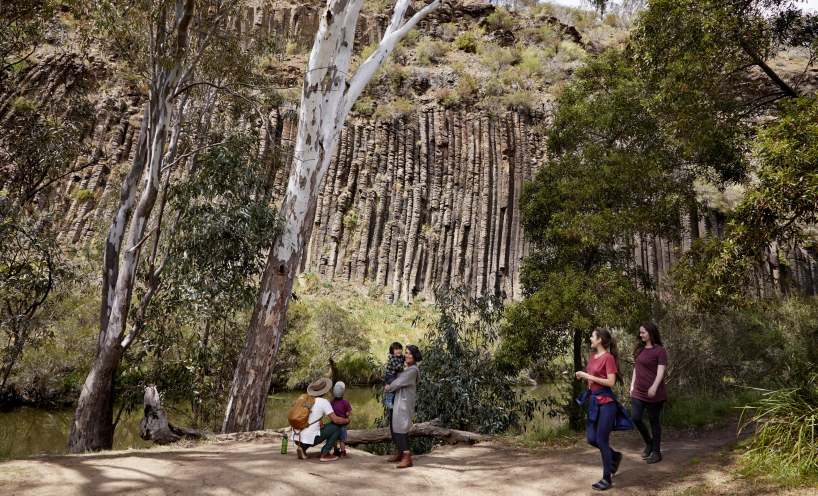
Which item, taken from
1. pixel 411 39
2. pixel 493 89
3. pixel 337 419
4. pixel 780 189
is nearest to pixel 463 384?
pixel 337 419

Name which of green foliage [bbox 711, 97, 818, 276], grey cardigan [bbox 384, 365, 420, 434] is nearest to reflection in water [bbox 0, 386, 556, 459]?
green foliage [bbox 711, 97, 818, 276]

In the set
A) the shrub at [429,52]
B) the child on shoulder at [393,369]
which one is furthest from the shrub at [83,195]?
the child on shoulder at [393,369]

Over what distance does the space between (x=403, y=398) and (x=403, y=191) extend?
25025 millimetres

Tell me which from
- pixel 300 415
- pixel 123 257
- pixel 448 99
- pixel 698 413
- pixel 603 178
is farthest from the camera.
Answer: pixel 448 99

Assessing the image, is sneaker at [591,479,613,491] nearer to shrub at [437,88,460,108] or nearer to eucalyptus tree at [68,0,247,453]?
eucalyptus tree at [68,0,247,453]

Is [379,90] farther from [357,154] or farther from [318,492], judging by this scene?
[318,492]

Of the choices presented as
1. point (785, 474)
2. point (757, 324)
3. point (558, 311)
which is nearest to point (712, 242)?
point (558, 311)

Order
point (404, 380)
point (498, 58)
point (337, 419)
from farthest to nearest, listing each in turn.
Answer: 1. point (498, 58)
2. point (337, 419)
3. point (404, 380)

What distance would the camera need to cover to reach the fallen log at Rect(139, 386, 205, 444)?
24.4 feet

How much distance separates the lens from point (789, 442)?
5172mm

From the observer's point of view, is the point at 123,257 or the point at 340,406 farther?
the point at 123,257

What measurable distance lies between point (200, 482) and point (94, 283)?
17.5m

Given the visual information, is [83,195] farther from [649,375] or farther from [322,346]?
[649,375]

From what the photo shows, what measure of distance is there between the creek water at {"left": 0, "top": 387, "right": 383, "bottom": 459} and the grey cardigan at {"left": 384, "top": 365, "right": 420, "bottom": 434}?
7555mm
